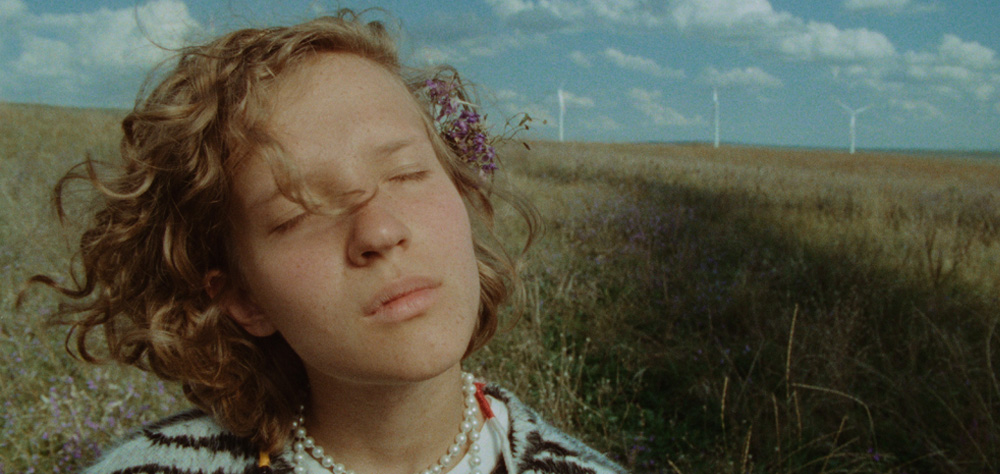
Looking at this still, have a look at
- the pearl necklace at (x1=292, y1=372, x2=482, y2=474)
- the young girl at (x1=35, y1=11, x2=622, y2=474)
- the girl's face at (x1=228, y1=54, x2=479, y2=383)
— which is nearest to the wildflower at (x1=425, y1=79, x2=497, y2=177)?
the young girl at (x1=35, y1=11, x2=622, y2=474)

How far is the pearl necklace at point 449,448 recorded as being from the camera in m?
1.37

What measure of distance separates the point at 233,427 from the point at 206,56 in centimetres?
81

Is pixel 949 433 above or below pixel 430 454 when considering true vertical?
below

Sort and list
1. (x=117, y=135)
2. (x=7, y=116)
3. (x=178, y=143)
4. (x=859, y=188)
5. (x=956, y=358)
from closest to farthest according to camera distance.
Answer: (x=178, y=143) < (x=956, y=358) < (x=859, y=188) < (x=117, y=135) < (x=7, y=116)

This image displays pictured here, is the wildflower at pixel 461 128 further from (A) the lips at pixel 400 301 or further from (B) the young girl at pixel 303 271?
(A) the lips at pixel 400 301

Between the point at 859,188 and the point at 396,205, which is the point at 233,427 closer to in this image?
the point at 396,205

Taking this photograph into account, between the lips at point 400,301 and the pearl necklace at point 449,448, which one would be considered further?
the pearl necklace at point 449,448

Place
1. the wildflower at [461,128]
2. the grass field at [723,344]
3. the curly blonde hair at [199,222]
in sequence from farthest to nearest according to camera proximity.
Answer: the grass field at [723,344] → the wildflower at [461,128] → the curly blonde hair at [199,222]

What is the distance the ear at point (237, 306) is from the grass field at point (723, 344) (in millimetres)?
633

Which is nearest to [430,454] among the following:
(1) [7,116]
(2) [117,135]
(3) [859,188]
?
(3) [859,188]

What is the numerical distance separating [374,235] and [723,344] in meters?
3.11

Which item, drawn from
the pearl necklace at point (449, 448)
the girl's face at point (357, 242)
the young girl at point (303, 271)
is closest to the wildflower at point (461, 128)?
the young girl at point (303, 271)

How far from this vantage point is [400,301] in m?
1.09

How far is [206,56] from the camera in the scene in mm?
1394
